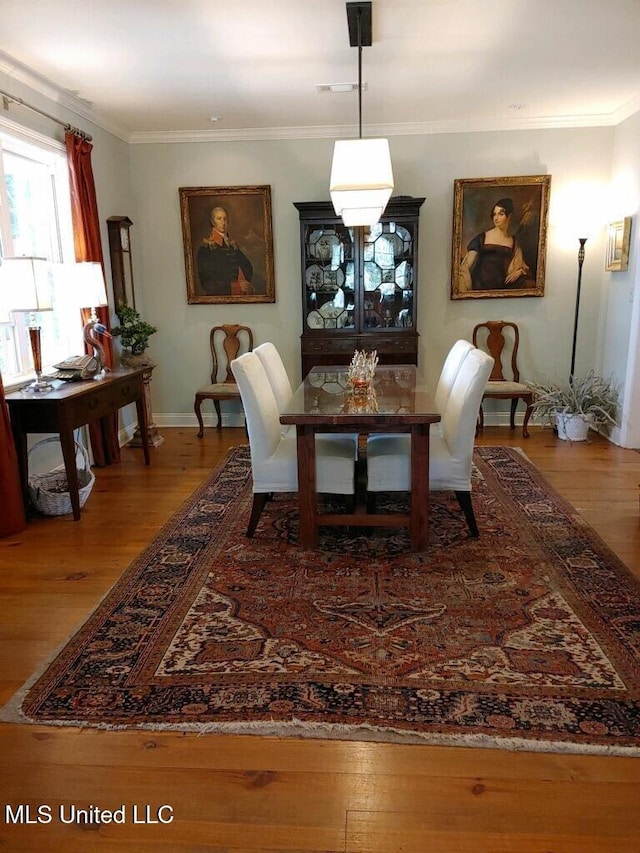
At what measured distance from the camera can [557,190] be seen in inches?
206

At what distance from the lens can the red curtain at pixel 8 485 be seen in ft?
10.3

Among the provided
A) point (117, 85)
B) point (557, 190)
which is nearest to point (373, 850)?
point (117, 85)

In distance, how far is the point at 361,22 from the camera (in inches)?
117

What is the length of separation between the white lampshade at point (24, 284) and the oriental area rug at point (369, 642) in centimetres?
144

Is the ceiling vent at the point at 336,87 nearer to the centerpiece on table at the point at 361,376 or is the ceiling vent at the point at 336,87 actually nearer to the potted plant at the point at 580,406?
the centerpiece on table at the point at 361,376

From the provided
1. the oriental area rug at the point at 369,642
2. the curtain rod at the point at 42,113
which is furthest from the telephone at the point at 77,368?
A: the curtain rod at the point at 42,113

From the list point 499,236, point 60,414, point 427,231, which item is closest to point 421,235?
point 427,231

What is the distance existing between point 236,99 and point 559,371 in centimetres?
359

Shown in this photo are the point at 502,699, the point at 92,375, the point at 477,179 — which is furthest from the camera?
the point at 477,179

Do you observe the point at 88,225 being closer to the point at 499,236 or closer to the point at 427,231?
the point at 427,231

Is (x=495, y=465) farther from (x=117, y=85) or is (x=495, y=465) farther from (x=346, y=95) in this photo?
(x=117, y=85)

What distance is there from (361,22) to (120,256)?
2839 mm

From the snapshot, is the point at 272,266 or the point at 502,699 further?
the point at 272,266

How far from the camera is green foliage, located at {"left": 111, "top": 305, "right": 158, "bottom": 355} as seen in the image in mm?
4836
